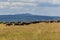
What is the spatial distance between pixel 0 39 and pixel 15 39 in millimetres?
1761

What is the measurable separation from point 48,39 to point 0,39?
16.4ft

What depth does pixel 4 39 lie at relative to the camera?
81.6 ft

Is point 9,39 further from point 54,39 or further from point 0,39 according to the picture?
point 54,39

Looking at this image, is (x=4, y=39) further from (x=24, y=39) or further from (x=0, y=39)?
(x=24, y=39)

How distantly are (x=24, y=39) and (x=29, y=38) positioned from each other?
3.14 ft

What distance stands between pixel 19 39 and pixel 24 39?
507 mm

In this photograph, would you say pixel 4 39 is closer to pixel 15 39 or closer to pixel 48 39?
pixel 15 39

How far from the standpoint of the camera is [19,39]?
80.2 feet

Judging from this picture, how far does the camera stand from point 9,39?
2445 cm

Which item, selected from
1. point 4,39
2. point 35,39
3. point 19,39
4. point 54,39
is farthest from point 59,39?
point 4,39

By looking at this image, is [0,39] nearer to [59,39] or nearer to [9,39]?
[9,39]

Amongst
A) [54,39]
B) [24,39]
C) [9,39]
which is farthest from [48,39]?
[9,39]

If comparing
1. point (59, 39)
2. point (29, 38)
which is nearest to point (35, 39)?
point (29, 38)

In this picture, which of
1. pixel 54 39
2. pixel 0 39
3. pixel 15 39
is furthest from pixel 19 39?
pixel 54 39
